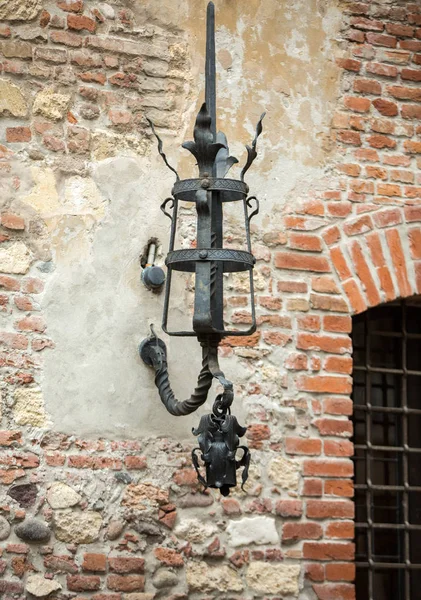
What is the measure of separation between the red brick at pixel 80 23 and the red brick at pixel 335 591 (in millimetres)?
2591

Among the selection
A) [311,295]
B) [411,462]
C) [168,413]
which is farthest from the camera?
[411,462]

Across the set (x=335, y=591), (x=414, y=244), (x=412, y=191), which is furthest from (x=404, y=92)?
(x=335, y=591)

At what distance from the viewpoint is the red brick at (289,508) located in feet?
12.2

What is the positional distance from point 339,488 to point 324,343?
636mm

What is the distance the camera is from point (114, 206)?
12.3ft

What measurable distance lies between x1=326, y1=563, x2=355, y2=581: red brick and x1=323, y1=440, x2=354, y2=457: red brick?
18.3 inches

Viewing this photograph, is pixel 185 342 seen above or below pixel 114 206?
below

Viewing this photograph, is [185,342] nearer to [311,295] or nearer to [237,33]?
[311,295]

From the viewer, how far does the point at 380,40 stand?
4.21 m

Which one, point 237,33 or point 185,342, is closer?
point 185,342

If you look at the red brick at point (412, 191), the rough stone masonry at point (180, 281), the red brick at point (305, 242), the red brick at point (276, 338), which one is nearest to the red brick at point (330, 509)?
the rough stone masonry at point (180, 281)

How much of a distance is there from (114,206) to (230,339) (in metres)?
0.76

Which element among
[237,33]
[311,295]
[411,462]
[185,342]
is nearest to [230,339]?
[185,342]

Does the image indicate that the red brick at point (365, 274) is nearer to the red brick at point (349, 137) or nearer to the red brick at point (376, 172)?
the red brick at point (376, 172)
